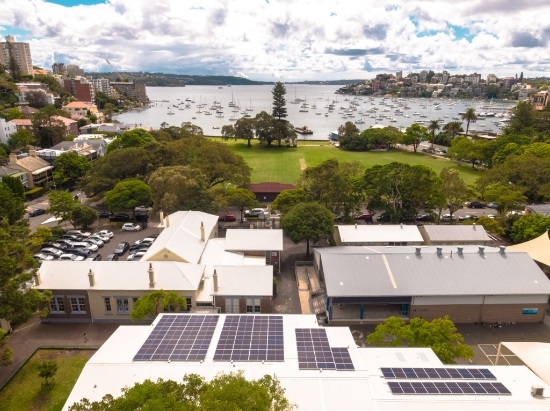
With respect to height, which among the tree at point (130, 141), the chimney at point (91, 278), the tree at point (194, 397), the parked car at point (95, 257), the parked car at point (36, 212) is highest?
the tree at point (194, 397)

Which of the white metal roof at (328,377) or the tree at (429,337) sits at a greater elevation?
the white metal roof at (328,377)

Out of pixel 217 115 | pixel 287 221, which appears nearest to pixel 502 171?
pixel 287 221

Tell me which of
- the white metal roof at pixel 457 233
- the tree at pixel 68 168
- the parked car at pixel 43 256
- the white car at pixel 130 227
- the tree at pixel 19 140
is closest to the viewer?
the parked car at pixel 43 256

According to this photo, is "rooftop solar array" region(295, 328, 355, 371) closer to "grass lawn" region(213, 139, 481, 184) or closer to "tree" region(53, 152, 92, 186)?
"grass lawn" region(213, 139, 481, 184)

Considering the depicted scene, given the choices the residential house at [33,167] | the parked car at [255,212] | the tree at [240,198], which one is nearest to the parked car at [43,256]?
the tree at [240,198]

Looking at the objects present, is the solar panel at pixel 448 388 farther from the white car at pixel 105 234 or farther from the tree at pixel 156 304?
the white car at pixel 105 234

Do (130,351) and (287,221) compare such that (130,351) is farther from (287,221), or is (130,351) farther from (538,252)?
(538,252)

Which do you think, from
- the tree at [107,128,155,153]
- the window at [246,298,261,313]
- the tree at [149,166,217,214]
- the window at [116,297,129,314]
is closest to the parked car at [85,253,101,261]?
the tree at [149,166,217,214]
